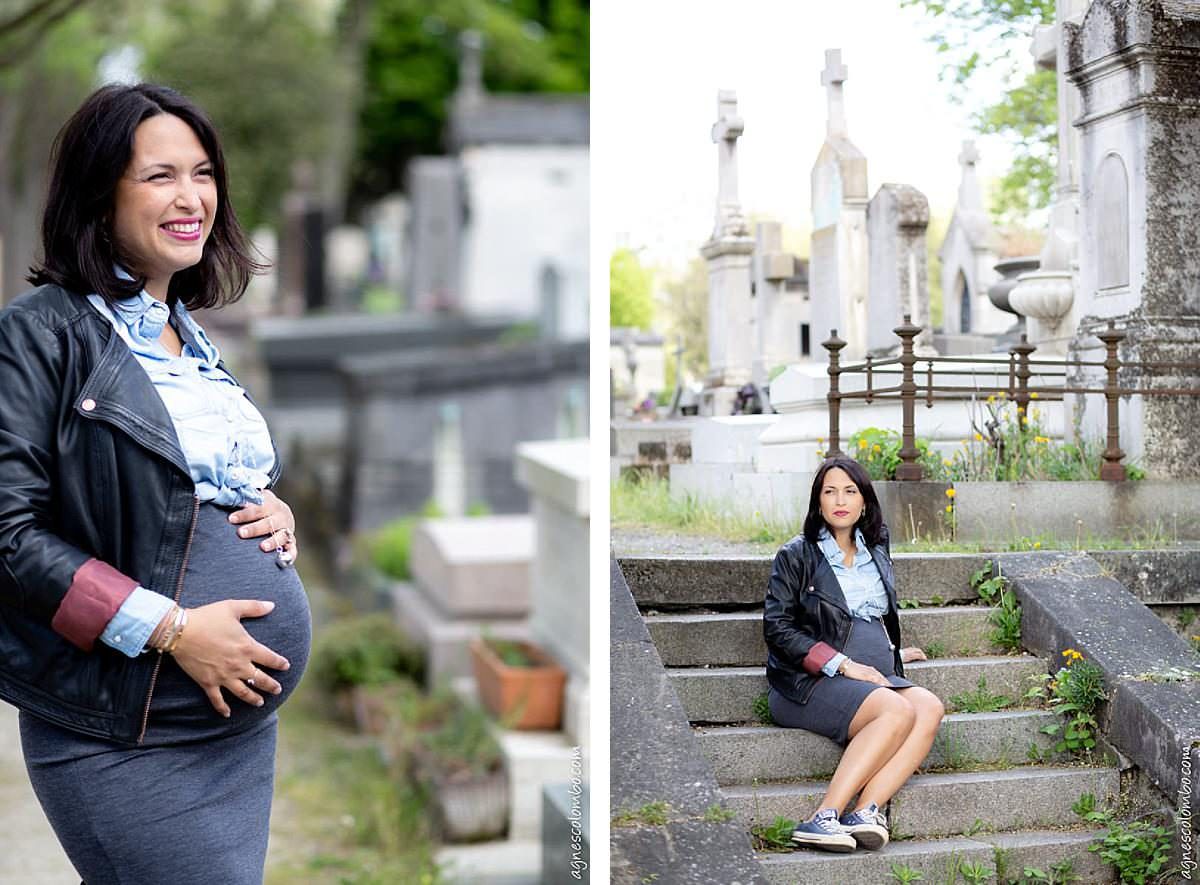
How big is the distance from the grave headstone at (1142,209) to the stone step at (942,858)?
91 cm

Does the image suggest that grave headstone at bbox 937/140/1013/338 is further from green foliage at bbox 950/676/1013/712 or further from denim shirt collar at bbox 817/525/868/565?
green foliage at bbox 950/676/1013/712

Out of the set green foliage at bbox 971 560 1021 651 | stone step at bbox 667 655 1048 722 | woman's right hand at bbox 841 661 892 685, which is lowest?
stone step at bbox 667 655 1048 722

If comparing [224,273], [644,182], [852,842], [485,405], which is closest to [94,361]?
[224,273]

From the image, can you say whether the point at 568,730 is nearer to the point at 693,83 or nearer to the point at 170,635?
the point at 693,83

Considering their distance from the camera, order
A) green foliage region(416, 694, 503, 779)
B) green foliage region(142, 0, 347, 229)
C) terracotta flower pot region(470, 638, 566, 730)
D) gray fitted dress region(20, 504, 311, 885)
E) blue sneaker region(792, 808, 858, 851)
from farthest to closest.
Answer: green foliage region(142, 0, 347, 229), terracotta flower pot region(470, 638, 566, 730), green foliage region(416, 694, 503, 779), blue sneaker region(792, 808, 858, 851), gray fitted dress region(20, 504, 311, 885)

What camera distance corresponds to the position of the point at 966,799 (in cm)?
342

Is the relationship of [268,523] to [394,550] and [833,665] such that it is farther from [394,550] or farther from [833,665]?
[394,550]

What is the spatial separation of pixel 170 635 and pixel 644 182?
1.72 meters

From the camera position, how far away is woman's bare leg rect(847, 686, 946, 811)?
10.9 ft

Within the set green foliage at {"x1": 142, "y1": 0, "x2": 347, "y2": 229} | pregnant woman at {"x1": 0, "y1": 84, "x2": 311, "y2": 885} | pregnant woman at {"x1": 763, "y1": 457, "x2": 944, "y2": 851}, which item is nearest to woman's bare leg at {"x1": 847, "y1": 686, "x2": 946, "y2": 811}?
pregnant woman at {"x1": 763, "y1": 457, "x2": 944, "y2": 851}

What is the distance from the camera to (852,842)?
3314 millimetres

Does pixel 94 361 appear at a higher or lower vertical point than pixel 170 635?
higher

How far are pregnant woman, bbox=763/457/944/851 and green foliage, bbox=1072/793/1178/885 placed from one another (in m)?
0.41

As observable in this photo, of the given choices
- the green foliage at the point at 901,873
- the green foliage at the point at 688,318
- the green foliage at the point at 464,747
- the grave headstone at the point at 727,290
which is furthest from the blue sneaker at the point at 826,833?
the green foliage at the point at 464,747
